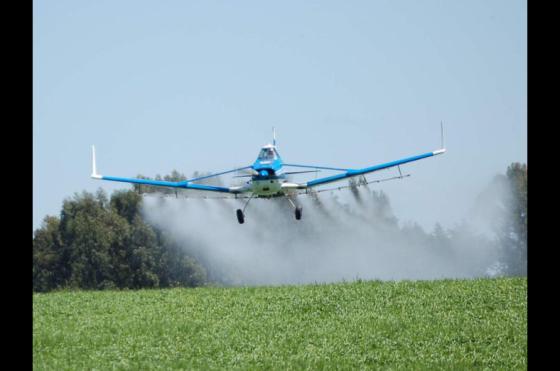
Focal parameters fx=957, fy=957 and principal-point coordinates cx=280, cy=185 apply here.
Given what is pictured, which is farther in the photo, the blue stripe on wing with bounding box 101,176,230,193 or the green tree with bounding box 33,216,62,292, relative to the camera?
the green tree with bounding box 33,216,62,292

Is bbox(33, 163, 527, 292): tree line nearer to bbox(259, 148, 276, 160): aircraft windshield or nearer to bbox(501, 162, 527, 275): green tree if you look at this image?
bbox(501, 162, 527, 275): green tree

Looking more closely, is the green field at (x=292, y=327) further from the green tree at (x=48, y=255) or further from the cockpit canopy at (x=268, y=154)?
the green tree at (x=48, y=255)

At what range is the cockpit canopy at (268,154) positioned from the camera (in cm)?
3122

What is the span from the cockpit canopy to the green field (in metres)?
4.72

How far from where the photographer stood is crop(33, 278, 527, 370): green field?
18797mm

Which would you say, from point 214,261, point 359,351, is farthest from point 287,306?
point 214,261

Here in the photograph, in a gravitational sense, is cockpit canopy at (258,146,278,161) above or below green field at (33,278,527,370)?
above

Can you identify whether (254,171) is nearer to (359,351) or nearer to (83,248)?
(359,351)

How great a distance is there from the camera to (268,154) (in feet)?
103

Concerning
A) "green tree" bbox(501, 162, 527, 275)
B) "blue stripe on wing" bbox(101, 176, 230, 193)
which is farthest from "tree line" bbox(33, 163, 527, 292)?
"blue stripe on wing" bbox(101, 176, 230, 193)

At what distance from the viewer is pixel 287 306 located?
25438 millimetres

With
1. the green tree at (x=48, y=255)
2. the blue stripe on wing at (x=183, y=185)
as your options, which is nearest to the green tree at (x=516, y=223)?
the green tree at (x=48, y=255)
